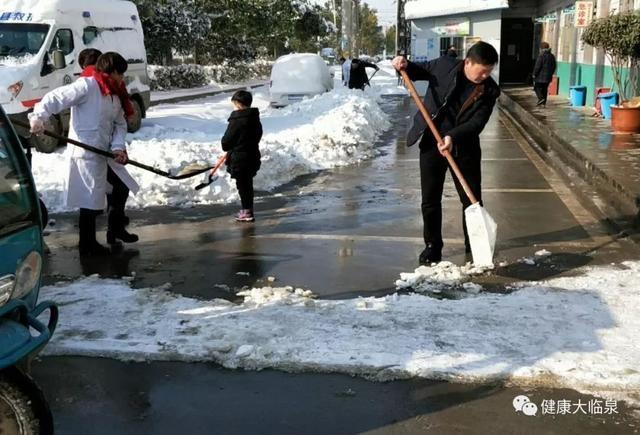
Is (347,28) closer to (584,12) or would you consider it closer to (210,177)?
(584,12)

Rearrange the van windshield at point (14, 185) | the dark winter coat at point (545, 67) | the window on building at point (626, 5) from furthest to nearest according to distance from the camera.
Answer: the dark winter coat at point (545, 67), the window on building at point (626, 5), the van windshield at point (14, 185)

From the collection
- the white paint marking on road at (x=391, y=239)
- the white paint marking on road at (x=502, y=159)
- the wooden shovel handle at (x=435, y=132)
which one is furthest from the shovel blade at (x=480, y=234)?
the white paint marking on road at (x=502, y=159)

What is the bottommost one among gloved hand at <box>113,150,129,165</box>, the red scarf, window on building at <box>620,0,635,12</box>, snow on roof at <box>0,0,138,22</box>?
gloved hand at <box>113,150,129,165</box>

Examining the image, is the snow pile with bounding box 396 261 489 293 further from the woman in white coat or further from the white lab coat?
the white lab coat

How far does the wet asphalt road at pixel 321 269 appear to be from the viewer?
3.49 metres

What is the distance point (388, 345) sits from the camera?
4.22m

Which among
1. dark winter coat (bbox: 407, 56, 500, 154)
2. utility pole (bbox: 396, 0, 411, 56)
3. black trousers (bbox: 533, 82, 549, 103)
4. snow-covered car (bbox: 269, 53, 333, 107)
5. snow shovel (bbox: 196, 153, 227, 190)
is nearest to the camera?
dark winter coat (bbox: 407, 56, 500, 154)

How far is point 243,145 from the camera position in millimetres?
7547

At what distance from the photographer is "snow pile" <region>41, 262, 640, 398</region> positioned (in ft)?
13.0

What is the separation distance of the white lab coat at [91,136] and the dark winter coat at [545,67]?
49.9 feet

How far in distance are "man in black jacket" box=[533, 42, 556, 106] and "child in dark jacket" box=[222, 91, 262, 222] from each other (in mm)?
13659

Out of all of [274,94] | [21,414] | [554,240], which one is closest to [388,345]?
[21,414]

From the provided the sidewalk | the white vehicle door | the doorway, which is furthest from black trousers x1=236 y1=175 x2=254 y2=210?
the doorway

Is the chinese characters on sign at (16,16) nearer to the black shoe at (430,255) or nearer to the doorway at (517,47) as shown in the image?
the black shoe at (430,255)
